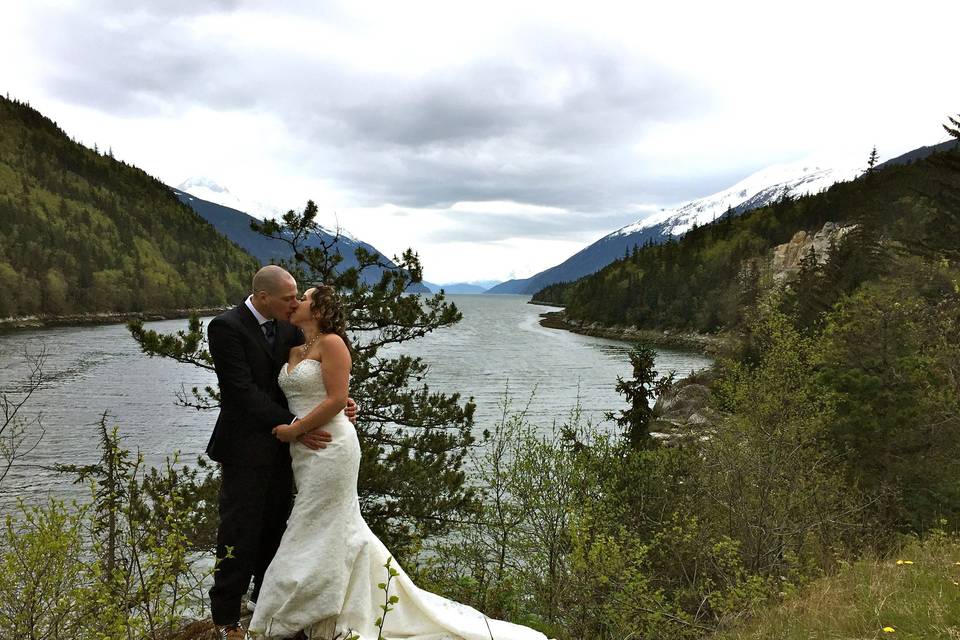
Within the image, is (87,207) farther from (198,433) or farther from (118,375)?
(198,433)

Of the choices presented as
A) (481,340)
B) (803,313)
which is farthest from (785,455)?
(481,340)

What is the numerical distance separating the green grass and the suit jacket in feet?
14.3

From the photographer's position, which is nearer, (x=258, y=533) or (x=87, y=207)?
(x=258, y=533)

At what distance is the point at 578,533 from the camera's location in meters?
8.01

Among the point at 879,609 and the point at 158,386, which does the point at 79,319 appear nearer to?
the point at 158,386

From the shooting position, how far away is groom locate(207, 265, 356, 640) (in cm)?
432

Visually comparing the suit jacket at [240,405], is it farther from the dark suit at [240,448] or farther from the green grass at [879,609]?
the green grass at [879,609]

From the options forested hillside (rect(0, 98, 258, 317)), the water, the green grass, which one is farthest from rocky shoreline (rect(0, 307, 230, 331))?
the green grass

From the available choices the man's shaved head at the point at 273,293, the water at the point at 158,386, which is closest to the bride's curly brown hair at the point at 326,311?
the man's shaved head at the point at 273,293

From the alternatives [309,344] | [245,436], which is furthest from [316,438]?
[309,344]

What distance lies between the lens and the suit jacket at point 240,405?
Result: 4.29 meters

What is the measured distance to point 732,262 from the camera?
107 m

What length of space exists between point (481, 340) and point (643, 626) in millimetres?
74991

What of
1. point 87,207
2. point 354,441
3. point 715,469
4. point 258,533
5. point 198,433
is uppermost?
point 87,207
